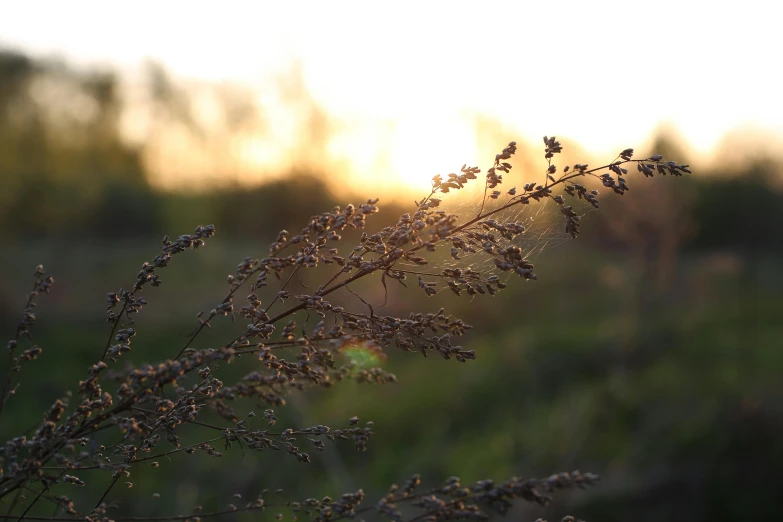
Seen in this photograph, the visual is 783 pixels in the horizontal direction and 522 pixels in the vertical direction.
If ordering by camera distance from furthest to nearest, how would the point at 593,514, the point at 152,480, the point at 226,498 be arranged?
the point at 152,480
the point at 226,498
the point at 593,514

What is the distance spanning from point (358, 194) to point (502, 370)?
7368 millimetres

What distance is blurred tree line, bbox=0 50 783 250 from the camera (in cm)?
2031

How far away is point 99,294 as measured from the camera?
17641 mm

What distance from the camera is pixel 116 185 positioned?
23.9m

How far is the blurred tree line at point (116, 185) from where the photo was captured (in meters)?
20.3

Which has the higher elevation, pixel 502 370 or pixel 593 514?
pixel 502 370

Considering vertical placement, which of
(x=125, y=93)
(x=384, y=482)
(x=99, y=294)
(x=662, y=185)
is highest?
(x=125, y=93)

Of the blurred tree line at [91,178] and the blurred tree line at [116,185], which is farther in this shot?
the blurred tree line at [91,178]

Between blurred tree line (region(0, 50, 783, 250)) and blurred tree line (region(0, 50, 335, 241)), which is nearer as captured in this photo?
blurred tree line (region(0, 50, 783, 250))

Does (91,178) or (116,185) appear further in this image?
(116,185)

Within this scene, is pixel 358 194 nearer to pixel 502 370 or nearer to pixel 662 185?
pixel 502 370

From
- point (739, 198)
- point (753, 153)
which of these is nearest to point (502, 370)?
point (739, 198)

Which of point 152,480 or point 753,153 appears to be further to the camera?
point 753,153

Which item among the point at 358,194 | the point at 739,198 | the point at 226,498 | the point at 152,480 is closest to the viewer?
the point at 226,498
